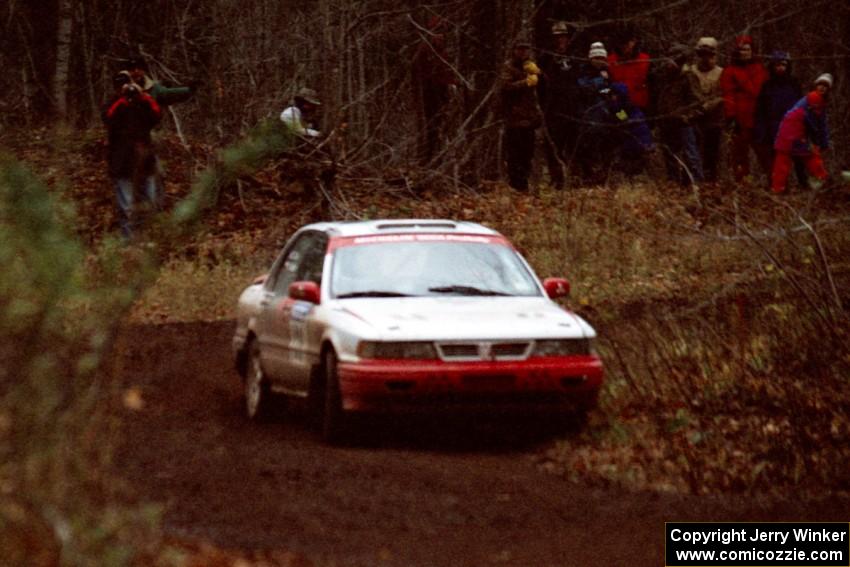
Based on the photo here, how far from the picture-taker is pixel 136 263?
25.3 feet

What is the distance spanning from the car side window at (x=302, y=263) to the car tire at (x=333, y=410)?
1290 mm

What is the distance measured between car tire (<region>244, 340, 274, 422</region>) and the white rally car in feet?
0.04

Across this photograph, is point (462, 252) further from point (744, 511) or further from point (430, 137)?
point (430, 137)

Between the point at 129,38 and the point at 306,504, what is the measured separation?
85.2ft

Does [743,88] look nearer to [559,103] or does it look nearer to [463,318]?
[559,103]

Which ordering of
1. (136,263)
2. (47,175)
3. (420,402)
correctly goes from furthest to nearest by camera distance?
(47,175) < (420,402) < (136,263)

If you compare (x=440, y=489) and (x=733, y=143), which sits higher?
(x=440, y=489)

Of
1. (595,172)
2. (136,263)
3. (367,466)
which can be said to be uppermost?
(136,263)

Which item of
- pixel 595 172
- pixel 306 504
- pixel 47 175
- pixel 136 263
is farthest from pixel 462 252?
pixel 595 172

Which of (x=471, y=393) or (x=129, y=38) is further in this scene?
(x=129, y=38)

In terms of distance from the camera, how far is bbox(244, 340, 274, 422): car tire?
14.5 meters

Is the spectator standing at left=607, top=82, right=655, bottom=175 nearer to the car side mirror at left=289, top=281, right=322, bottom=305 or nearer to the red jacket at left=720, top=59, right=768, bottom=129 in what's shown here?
the red jacket at left=720, top=59, right=768, bottom=129

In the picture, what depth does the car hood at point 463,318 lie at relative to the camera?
40.7 ft

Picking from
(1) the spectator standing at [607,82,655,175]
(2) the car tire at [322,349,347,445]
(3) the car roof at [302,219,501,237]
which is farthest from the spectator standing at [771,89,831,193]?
(2) the car tire at [322,349,347,445]
